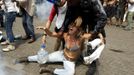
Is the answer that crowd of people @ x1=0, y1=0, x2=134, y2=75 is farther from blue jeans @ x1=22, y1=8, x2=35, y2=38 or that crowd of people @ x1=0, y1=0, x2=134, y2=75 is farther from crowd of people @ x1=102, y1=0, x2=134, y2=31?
crowd of people @ x1=102, y1=0, x2=134, y2=31

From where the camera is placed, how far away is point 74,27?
623 centimetres

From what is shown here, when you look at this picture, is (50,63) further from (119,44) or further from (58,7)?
(119,44)

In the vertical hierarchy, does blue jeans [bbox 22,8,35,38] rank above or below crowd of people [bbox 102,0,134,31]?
above

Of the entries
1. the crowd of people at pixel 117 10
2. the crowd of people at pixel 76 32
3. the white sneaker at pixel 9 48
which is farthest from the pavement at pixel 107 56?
the crowd of people at pixel 117 10

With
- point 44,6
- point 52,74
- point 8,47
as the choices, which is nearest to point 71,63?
point 52,74

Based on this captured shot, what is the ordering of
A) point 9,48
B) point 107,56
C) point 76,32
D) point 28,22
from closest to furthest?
point 76,32, point 107,56, point 9,48, point 28,22

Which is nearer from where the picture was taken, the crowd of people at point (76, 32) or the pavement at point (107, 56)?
the crowd of people at point (76, 32)

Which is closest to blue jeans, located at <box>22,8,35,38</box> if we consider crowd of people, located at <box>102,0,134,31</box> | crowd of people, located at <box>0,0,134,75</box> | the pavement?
the pavement

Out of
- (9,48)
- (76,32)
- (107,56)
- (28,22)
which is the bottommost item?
(107,56)

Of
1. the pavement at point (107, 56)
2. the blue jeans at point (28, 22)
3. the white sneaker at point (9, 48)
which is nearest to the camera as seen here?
the pavement at point (107, 56)

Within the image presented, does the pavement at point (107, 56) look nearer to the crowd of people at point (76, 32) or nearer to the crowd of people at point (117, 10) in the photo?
the crowd of people at point (76, 32)

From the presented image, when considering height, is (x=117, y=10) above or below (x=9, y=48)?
below

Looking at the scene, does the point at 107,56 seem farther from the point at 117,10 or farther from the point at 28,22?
the point at 117,10

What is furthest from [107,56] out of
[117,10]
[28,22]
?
[117,10]
